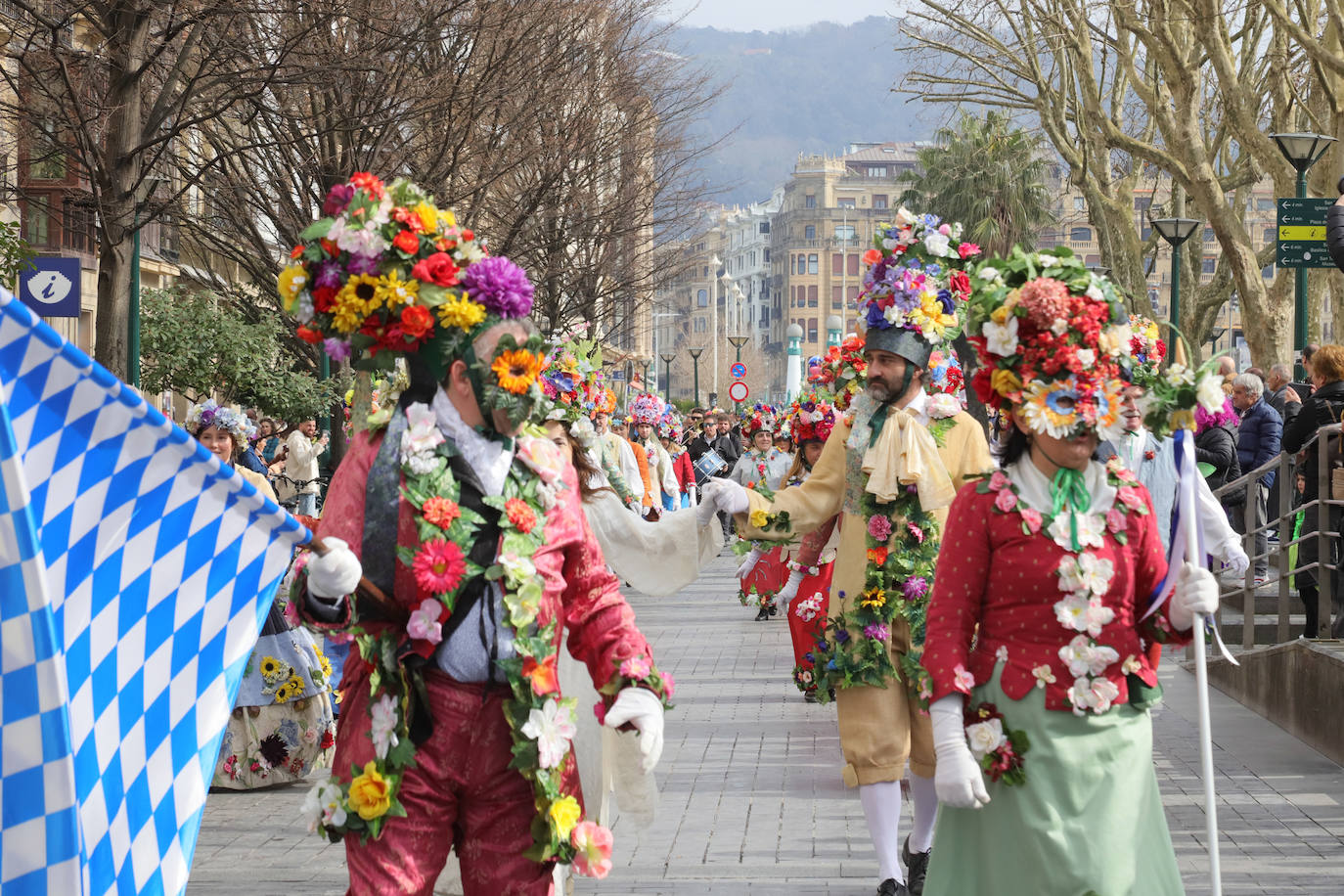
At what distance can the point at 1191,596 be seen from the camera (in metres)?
4.30

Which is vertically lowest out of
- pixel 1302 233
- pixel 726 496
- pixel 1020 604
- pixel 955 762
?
pixel 955 762

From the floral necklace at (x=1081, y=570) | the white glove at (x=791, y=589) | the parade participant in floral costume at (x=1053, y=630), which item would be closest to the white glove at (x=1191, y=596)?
the parade participant in floral costume at (x=1053, y=630)

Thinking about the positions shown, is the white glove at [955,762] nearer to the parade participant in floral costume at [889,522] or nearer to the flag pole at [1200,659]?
the flag pole at [1200,659]

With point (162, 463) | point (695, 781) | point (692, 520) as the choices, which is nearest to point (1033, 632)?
point (692, 520)

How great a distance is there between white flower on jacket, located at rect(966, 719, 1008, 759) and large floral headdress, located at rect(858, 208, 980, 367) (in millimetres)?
2518

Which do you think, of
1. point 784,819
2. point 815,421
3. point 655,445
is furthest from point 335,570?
point 655,445

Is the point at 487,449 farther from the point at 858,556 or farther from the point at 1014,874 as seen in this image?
the point at 858,556

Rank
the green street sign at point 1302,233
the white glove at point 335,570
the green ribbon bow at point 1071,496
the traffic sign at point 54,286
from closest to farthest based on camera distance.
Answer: the white glove at point 335,570
the green ribbon bow at point 1071,496
the traffic sign at point 54,286
the green street sign at point 1302,233

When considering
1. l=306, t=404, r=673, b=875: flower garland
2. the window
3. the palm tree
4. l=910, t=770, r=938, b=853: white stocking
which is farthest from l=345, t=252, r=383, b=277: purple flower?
the palm tree

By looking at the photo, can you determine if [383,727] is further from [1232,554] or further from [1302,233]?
[1302,233]

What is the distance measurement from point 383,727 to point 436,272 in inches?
42.1

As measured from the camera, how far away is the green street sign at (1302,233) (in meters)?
16.9

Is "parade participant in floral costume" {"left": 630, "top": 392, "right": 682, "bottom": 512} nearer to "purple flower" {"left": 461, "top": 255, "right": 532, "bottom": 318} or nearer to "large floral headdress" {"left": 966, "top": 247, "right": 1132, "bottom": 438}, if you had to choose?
"large floral headdress" {"left": 966, "top": 247, "right": 1132, "bottom": 438}

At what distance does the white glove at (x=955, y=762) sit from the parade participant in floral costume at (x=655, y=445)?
60.1 ft
